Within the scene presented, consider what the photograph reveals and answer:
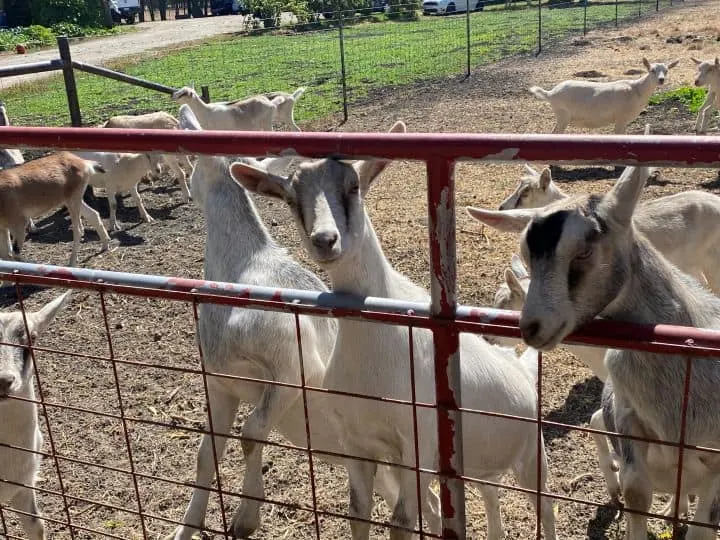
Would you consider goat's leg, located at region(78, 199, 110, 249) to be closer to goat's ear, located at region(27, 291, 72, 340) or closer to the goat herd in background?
the goat herd in background

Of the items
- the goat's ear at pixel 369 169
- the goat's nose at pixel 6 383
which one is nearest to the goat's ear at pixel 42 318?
the goat's nose at pixel 6 383

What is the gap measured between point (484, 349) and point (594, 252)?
1.35 m

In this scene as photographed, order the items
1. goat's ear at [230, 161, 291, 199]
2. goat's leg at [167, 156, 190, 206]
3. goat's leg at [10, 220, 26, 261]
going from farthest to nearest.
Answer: goat's leg at [167, 156, 190, 206]
goat's leg at [10, 220, 26, 261]
goat's ear at [230, 161, 291, 199]

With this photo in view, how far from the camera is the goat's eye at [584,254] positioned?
226cm

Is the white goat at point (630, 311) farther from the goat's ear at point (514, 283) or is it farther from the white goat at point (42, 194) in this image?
the white goat at point (42, 194)

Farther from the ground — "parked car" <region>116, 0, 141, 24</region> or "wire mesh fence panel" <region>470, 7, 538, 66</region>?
"parked car" <region>116, 0, 141, 24</region>

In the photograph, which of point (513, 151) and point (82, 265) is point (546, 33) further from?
point (513, 151)

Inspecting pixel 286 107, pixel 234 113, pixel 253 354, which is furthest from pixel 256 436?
pixel 286 107

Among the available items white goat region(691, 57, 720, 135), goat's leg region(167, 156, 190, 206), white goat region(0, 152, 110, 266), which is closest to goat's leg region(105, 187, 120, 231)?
white goat region(0, 152, 110, 266)

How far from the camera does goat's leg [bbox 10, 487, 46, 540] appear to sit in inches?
154

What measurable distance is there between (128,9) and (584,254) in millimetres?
52512

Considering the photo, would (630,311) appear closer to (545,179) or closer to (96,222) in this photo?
(545,179)

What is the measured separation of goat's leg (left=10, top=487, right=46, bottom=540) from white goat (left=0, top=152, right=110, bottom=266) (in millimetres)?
5042

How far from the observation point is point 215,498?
4.54 meters
